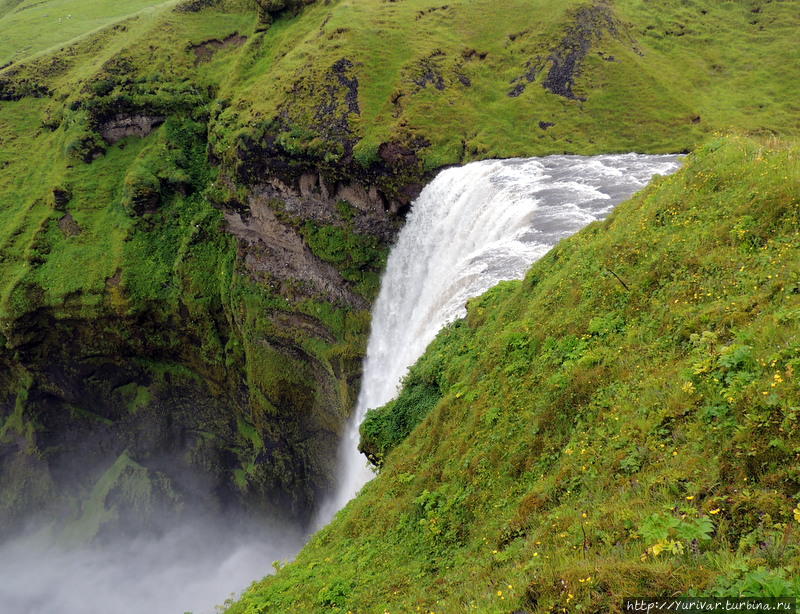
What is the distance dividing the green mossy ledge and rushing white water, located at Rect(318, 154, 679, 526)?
3438 millimetres

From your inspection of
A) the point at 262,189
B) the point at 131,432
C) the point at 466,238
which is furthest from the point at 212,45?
the point at 466,238

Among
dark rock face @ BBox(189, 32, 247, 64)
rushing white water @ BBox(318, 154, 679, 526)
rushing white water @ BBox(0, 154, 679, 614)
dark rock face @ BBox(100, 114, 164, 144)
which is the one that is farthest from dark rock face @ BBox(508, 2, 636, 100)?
dark rock face @ BBox(100, 114, 164, 144)

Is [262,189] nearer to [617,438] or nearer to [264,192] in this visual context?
[264,192]

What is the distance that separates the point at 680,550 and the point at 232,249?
39804 mm

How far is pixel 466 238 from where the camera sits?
75.8 ft

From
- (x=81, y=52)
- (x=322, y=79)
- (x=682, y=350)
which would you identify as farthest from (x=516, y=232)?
(x=81, y=52)

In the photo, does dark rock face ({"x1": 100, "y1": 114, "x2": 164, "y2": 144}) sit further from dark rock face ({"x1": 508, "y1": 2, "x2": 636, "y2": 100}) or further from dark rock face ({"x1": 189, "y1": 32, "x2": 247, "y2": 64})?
dark rock face ({"x1": 508, "y1": 2, "x2": 636, "y2": 100})

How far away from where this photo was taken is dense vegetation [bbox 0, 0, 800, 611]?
112 feet

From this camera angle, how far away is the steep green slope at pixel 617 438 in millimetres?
4875

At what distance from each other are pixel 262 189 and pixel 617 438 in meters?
34.6

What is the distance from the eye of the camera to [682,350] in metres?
7.50

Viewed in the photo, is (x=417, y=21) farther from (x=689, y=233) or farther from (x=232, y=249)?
(x=689, y=233)

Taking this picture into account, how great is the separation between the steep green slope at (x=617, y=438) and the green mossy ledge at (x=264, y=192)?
71.8 feet

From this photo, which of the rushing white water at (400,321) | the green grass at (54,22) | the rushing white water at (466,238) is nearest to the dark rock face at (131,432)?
the rushing white water at (400,321)
